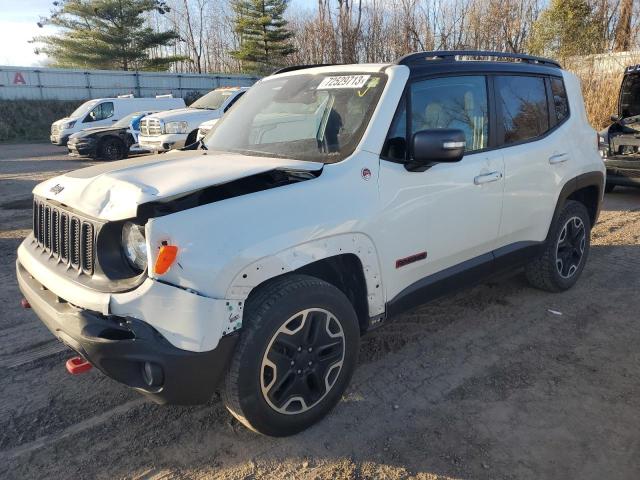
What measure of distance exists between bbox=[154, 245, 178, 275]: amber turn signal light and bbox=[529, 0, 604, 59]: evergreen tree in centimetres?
1831

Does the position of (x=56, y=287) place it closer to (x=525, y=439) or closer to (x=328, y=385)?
(x=328, y=385)

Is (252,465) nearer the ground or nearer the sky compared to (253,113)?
nearer the ground

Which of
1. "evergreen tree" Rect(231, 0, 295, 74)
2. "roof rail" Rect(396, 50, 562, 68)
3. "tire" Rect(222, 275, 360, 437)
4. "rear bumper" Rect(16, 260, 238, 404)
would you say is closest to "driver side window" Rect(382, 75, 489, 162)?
"roof rail" Rect(396, 50, 562, 68)

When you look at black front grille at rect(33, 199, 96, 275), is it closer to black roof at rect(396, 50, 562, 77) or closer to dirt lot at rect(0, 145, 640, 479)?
dirt lot at rect(0, 145, 640, 479)

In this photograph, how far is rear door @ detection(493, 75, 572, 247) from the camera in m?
3.88

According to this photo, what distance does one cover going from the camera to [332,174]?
284cm

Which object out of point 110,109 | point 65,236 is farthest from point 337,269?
point 110,109

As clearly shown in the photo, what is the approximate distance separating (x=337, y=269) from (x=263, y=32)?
4269 centimetres

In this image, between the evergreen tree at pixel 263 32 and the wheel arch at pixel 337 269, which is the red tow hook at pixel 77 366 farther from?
the evergreen tree at pixel 263 32

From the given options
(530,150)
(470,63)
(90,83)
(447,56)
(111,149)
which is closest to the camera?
(447,56)

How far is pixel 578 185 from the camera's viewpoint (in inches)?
180

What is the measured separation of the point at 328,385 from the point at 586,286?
3239 mm

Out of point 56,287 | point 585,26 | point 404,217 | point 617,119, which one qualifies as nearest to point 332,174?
point 404,217

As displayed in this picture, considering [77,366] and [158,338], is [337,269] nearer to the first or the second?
[158,338]
